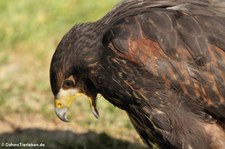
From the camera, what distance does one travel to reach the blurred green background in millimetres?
7152

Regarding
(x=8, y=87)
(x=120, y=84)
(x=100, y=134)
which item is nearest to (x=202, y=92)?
(x=120, y=84)

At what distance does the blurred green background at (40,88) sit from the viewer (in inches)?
282

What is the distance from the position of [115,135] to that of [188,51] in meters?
2.18

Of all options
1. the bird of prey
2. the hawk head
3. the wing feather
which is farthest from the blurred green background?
the wing feather

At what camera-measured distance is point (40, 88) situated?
8.24 m

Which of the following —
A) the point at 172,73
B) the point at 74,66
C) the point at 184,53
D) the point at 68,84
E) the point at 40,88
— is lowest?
the point at 40,88

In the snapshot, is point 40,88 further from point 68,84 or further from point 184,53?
point 184,53

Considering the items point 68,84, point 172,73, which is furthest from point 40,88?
point 172,73

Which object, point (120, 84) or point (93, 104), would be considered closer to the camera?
point (120, 84)

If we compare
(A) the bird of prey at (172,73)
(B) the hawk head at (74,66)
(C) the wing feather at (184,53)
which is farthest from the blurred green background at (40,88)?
(C) the wing feather at (184,53)

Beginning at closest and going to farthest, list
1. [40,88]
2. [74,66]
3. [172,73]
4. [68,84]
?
[172,73] < [74,66] < [68,84] < [40,88]

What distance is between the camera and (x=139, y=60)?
5.35m

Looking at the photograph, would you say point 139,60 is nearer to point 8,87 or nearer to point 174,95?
point 174,95

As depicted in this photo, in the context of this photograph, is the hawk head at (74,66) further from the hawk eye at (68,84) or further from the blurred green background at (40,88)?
the blurred green background at (40,88)
